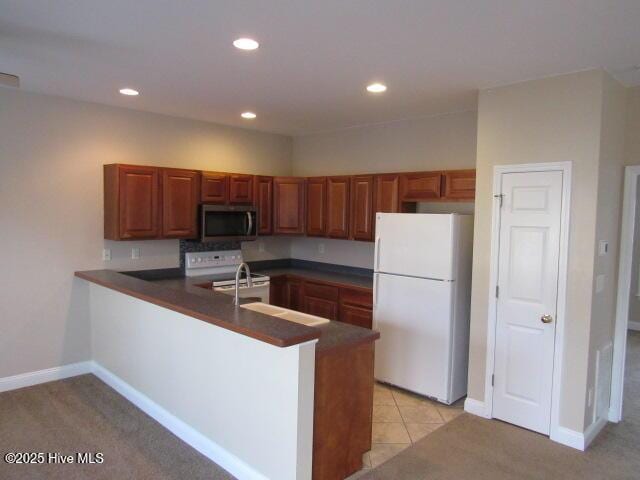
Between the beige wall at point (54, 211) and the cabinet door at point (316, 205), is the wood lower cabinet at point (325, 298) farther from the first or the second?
the beige wall at point (54, 211)

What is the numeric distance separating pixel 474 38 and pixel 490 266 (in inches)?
67.1

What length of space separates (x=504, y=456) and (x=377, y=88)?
2.75 metres

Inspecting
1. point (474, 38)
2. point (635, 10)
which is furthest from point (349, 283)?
point (635, 10)

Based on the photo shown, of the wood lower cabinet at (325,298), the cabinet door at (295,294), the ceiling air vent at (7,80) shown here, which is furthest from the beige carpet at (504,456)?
the ceiling air vent at (7,80)

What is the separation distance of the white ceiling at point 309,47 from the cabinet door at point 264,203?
1350 mm

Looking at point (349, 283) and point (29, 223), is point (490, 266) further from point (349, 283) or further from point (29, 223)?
point (29, 223)

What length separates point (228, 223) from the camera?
194 inches

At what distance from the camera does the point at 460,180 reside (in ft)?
13.2

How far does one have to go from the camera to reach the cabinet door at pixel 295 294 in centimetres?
519

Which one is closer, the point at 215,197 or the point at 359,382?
the point at 359,382

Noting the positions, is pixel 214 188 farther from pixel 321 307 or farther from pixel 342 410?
pixel 342 410

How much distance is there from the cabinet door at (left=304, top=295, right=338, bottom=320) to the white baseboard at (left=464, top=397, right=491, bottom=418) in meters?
1.60

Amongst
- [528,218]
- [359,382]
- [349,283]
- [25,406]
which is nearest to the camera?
[359,382]

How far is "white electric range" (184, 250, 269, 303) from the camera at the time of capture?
4758 mm
